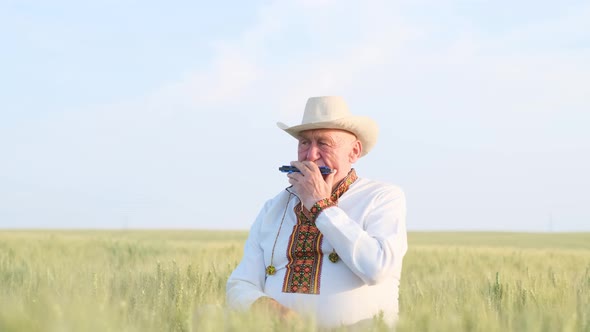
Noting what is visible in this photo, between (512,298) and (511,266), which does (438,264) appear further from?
(512,298)

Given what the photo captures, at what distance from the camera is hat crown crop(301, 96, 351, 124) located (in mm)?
3824

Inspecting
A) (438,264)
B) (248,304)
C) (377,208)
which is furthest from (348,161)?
(438,264)

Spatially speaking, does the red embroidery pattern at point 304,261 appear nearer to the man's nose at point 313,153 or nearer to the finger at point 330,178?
the finger at point 330,178

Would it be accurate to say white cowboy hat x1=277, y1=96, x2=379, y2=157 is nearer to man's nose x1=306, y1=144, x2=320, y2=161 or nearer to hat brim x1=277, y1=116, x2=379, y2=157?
hat brim x1=277, y1=116, x2=379, y2=157

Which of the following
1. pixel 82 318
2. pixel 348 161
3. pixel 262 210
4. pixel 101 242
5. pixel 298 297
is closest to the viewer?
pixel 82 318

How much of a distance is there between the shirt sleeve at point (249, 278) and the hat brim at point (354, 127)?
547 mm

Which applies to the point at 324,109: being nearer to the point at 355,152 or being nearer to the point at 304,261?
the point at 355,152

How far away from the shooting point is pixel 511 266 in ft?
28.8

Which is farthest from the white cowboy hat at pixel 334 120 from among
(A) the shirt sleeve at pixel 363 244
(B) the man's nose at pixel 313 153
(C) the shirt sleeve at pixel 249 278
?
(C) the shirt sleeve at pixel 249 278

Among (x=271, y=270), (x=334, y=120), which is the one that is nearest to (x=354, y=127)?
(x=334, y=120)

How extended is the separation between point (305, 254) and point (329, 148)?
583 millimetres

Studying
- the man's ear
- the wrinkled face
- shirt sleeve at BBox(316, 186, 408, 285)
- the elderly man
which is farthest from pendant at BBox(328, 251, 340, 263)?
the man's ear

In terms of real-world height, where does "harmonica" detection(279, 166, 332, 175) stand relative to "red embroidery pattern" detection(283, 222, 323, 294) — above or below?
above

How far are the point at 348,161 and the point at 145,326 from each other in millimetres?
1636
